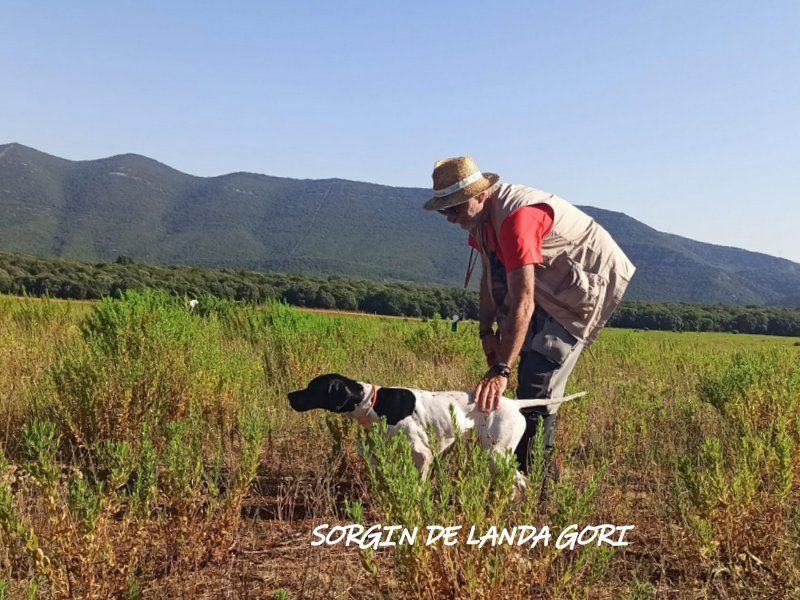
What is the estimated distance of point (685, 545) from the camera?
2.62 meters

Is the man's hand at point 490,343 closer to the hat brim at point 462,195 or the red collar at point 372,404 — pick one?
the red collar at point 372,404

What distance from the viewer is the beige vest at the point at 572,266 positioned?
2.89 metres

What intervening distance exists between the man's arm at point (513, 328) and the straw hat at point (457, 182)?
451mm

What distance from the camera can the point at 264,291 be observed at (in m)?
20.4

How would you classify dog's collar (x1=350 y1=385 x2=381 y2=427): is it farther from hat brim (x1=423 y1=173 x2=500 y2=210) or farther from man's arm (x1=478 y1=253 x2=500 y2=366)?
hat brim (x1=423 y1=173 x2=500 y2=210)

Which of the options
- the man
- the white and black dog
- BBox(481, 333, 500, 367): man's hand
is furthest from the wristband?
BBox(481, 333, 500, 367): man's hand

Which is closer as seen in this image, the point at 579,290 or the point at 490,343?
the point at 579,290

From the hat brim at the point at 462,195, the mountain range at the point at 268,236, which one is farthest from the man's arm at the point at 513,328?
the mountain range at the point at 268,236

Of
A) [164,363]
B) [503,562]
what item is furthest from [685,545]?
[164,363]

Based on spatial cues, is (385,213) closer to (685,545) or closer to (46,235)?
(46,235)

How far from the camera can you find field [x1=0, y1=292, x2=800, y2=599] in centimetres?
191

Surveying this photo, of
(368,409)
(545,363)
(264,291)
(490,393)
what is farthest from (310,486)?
(264,291)

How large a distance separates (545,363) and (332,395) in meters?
1.08

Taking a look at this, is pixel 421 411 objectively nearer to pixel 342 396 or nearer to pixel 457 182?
pixel 342 396
